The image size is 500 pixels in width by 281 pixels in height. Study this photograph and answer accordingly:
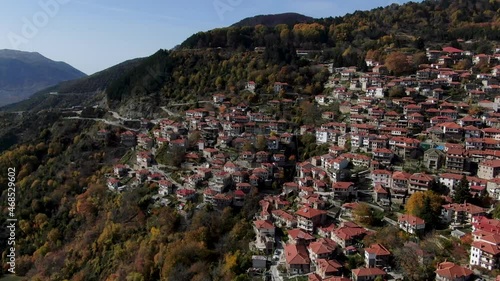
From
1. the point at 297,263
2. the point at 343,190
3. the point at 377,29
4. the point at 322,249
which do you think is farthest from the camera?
the point at 377,29

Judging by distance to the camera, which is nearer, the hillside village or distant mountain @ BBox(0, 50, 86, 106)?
the hillside village

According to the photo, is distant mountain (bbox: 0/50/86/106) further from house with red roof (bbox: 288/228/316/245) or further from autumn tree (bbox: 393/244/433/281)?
autumn tree (bbox: 393/244/433/281)

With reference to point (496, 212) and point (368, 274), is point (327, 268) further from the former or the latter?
point (496, 212)

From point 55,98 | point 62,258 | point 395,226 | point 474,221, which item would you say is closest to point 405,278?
point 395,226

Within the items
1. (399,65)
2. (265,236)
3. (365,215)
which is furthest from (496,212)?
(399,65)

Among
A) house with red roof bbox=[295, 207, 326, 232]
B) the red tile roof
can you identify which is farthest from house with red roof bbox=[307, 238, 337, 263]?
house with red roof bbox=[295, 207, 326, 232]

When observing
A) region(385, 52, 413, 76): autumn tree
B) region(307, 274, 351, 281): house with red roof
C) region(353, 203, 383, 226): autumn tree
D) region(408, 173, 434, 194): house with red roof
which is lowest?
region(307, 274, 351, 281): house with red roof
